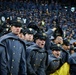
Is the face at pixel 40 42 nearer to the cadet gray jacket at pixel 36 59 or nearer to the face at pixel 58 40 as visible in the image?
the cadet gray jacket at pixel 36 59

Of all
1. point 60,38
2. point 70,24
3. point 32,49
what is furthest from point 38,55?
point 70,24

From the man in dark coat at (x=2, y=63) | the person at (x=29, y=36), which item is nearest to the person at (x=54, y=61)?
the person at (x=29, y=36)

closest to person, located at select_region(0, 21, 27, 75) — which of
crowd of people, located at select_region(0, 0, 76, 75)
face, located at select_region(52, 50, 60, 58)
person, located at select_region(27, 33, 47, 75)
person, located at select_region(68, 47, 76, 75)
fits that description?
crowd of people, located at select_region(0, 0, 76, 75)

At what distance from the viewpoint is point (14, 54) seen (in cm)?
646

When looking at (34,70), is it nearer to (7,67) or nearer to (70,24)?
(7,67)

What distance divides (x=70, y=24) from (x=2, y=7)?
4674 millimetres

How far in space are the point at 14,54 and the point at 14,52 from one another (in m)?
0.04

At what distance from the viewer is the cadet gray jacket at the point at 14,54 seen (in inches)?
253

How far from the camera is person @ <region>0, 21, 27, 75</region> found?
6.41 meters

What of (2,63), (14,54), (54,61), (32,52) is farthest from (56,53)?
(2,63)

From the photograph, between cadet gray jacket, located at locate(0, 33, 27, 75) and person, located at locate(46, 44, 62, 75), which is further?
person, located at locate(46, 44, 62, 75)

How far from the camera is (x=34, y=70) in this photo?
696 centimetres

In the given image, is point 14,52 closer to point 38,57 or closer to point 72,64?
point 38,57

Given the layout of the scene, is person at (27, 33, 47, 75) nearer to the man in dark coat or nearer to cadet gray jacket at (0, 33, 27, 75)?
cadet gray jacket at (0, 33, 27, 75)
